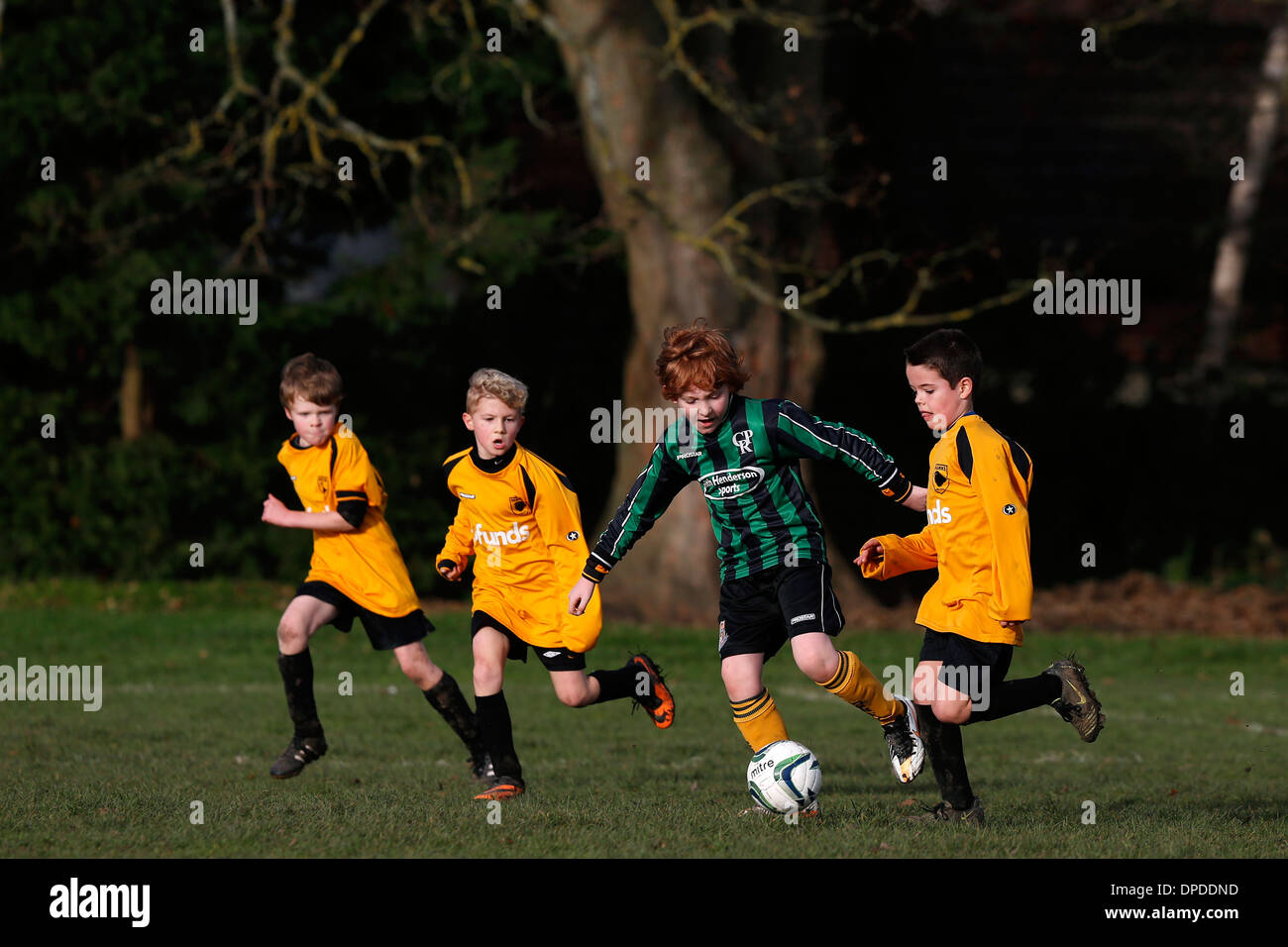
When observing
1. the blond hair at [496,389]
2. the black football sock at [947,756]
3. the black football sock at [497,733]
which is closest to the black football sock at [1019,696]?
the black football sock at [947,756]

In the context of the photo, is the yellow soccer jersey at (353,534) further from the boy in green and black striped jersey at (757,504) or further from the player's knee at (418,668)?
the boy in green and black striped jersey at (757,504)

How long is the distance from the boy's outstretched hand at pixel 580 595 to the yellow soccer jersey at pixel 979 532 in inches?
53.9

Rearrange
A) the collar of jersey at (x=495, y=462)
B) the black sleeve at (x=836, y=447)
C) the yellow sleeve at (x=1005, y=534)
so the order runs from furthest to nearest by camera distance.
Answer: the collar of jersey at (x=495, y=462)
the black sleeve at (x=836, y=447)
the yellow sleeve at (x=1005, y=534)

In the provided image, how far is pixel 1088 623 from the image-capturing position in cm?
1659

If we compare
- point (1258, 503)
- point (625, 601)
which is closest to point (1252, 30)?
point (1258, 503)

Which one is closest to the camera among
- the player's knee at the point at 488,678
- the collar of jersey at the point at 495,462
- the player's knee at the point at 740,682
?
the player's knee at the point at 740,682

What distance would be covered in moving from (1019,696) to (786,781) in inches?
39.6

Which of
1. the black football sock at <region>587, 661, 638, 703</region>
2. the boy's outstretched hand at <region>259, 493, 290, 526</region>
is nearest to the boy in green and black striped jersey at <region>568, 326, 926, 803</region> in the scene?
the black football sock at <region>587, 661, 638, 703</region>

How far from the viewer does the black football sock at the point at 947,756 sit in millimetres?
6738

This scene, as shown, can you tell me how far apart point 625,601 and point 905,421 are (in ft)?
13.9

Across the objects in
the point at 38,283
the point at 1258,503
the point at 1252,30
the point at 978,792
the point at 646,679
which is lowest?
the point at 978,792

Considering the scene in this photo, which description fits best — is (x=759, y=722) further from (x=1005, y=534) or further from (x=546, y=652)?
(x=1005, y=534)

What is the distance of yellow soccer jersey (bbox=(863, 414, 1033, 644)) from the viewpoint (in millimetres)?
6441
